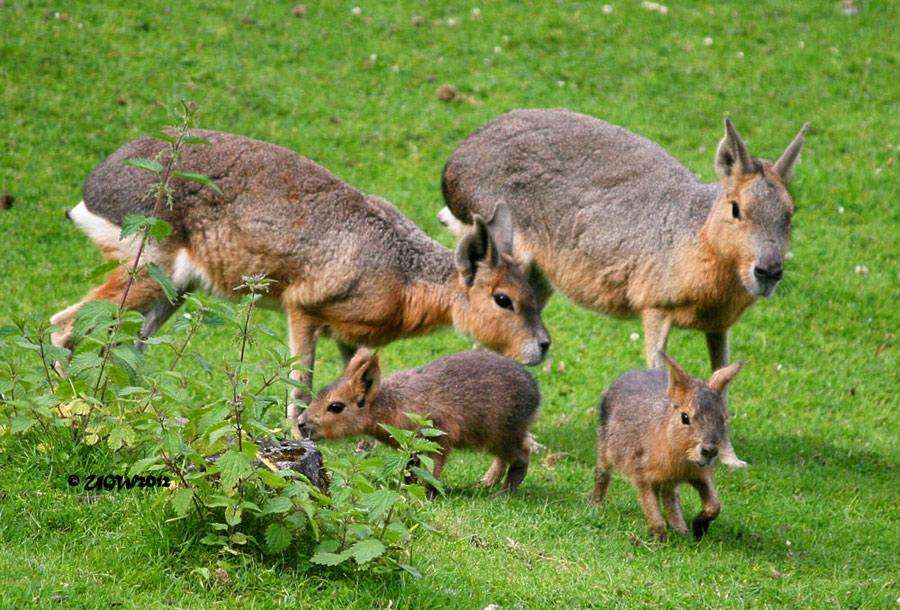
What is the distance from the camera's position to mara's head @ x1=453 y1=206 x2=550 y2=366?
740cm

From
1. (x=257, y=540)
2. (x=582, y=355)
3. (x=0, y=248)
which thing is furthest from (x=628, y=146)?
(x=0, y=248)

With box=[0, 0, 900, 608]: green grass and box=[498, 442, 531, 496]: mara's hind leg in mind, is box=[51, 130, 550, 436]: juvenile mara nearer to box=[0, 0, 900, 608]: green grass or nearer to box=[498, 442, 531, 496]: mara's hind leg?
box=[498, 442, 531, 496]: mara's hind leg

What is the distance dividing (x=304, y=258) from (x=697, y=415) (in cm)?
315

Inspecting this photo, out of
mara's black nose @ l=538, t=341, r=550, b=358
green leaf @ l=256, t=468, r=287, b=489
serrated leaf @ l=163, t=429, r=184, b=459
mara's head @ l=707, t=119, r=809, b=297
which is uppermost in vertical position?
mara's head @ l=707, t=119, r=809, b=297

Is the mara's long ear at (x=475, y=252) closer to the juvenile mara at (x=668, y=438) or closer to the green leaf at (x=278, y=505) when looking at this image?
the juvenile mara at (x=668, y=438)

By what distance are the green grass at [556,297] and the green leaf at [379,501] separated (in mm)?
405

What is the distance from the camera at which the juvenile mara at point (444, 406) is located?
6352 mm

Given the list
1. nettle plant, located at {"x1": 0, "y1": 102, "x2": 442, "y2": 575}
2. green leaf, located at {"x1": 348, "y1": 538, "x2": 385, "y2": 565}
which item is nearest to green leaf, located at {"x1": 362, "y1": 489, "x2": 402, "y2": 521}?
nettle plant, located at {"x1": 0, "y1": 102, "x2": 442, "y2": 575}

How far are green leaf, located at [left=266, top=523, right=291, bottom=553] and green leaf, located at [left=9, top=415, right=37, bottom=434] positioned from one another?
1283 mm

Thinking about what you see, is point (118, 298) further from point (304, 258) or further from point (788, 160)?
point (788, 160)

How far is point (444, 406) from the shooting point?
6.40 metres

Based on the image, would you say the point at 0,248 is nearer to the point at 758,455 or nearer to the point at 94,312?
the point at 94,312

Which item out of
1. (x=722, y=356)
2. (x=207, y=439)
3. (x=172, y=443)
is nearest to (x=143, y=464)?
(x=172, y=443)

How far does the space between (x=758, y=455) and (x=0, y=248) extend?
728 cm
